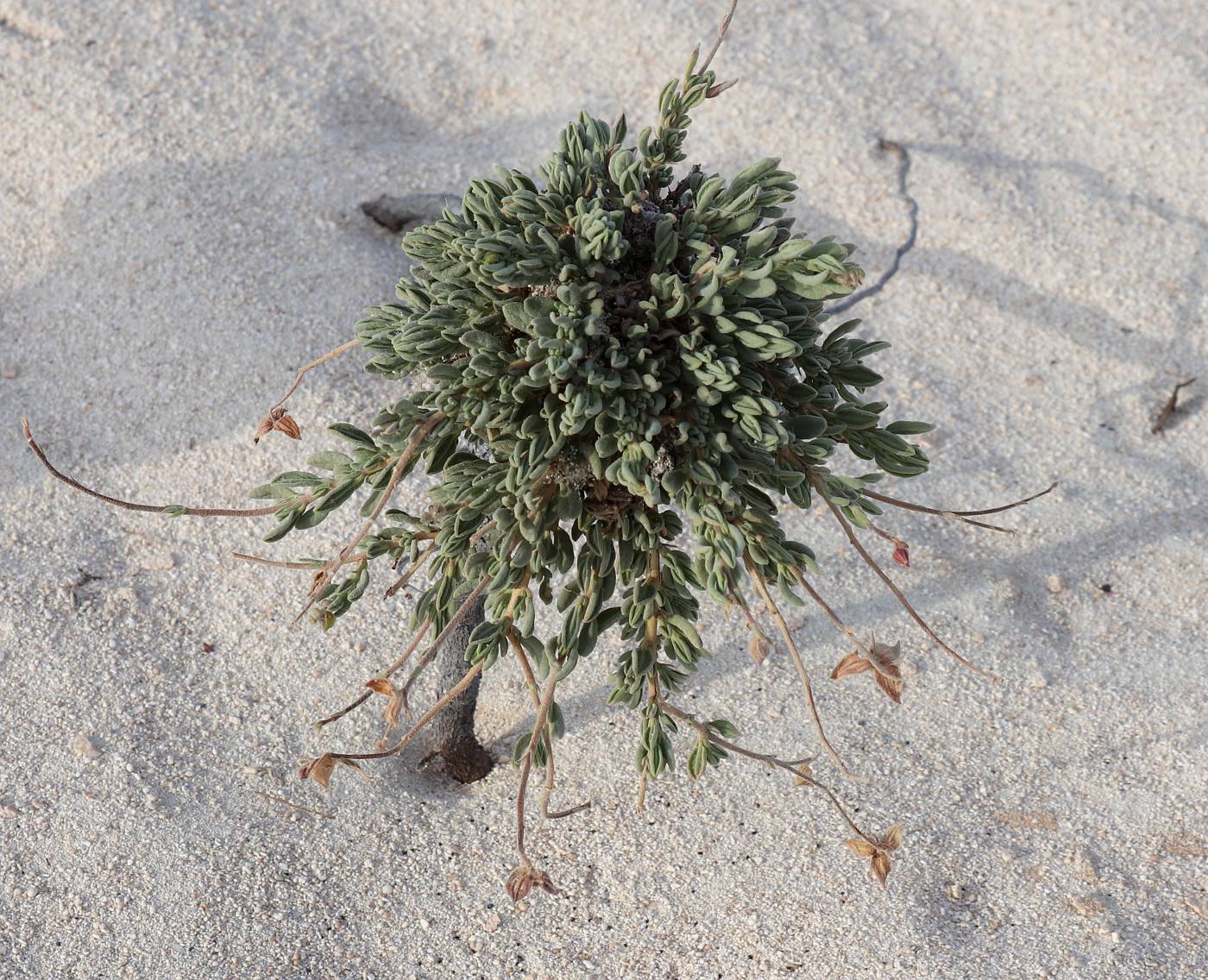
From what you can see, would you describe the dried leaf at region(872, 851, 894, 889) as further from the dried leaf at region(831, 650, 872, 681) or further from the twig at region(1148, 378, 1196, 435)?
the twig at region(1148, 378, 1196, 435)

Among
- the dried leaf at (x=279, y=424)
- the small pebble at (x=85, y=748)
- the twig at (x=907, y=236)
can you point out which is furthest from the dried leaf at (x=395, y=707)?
the twig at (x=907, y=236)

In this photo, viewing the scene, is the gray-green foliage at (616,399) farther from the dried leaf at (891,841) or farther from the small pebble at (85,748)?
the small pebble at (85,748)

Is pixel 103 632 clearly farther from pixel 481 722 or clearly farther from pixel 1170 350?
pixel 1170 350

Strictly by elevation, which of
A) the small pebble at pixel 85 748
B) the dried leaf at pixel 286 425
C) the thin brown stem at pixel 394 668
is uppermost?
the dried leaf at pixel 286 425

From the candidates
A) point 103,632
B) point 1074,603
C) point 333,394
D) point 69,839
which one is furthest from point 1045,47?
point 69,839

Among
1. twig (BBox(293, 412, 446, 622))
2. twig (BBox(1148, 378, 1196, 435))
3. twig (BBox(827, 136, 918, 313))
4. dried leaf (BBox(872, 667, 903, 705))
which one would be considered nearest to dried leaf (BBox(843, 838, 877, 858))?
dried leaf (BBox(872, 667, 903, 705))

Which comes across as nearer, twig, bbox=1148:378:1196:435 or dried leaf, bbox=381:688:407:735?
dried leaf, bbox=381:688:407:735

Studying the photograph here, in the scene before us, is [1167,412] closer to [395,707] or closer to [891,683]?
[891,683]
